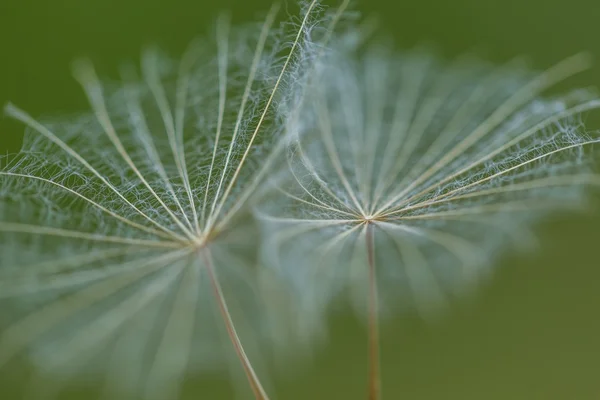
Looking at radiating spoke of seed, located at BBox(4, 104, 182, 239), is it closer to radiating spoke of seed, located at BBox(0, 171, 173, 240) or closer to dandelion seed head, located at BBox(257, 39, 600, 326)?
radiating spoke of seed, located at BBox(0, 171, 173, 240)

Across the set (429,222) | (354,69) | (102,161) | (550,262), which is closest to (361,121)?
(354,69)

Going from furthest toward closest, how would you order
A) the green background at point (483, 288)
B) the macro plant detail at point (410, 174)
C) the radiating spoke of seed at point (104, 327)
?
the green background at point (483, 288) < the radiating spoke of seed at point (104, 327) < the macro plant detail at point (410, 174)

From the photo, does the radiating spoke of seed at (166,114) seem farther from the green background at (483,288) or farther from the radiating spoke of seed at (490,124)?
the green background at (483,288)

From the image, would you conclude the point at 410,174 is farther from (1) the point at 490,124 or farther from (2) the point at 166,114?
(2) the point at 166,114

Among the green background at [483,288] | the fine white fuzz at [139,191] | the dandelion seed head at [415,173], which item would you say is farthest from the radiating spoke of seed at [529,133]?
the green background at [483,288]

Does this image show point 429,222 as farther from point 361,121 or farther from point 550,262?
point 550,262

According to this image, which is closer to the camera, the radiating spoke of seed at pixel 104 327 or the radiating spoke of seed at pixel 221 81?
the radiating spoke of seed at pixel 221 81

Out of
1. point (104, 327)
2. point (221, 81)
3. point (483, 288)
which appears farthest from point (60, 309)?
point (483, 288)
